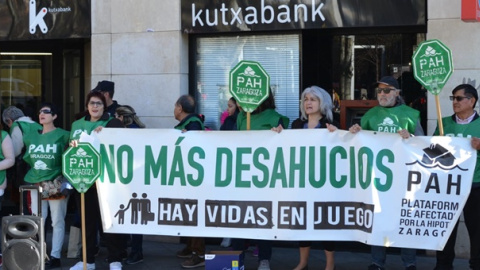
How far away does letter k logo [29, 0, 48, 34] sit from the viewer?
11.5 metres

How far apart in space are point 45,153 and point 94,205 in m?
0.85

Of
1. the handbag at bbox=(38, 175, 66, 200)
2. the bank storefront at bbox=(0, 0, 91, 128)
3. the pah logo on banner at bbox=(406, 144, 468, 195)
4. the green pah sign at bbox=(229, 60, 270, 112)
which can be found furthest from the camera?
the bank storefront at bbox=(0, 0, 91, 128)

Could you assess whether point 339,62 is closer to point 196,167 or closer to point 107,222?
point 196,167

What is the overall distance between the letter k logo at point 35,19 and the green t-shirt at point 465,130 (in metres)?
5.77

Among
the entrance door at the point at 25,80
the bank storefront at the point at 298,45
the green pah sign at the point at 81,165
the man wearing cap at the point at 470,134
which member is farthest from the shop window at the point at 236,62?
the entrance door at the point at 25,80

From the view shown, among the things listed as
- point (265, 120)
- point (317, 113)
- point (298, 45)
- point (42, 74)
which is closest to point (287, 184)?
point (317, 113)

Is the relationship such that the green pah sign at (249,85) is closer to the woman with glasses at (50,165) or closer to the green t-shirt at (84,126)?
Answer: the green t-shirt at (84,126)

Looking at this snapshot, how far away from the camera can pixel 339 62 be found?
35.8ft

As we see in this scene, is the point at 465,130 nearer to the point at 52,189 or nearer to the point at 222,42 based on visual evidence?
the point at 222,42

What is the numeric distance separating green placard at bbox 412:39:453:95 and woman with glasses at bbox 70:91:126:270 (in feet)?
10.4

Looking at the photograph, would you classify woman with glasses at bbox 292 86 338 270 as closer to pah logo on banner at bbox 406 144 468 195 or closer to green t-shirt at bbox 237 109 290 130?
green t-shirt at bbox 237 109 290 130

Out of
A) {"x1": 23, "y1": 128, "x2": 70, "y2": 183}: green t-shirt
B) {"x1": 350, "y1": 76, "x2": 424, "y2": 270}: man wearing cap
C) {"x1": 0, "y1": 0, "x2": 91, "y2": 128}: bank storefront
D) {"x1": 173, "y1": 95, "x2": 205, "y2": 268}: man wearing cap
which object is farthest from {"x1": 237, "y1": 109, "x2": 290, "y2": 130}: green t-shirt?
{"x1": 0, "y1": 0, "x2": 91, "y2": 128}: bank storefront

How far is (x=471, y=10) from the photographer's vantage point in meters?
9.02

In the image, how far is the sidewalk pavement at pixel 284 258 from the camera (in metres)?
9.41
